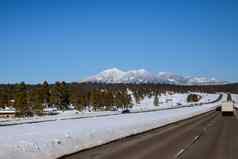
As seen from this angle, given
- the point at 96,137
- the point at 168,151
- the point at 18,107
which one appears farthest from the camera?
the point at 18,107

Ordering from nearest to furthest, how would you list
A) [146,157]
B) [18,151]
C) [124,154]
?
[18,151], [146,157], [124,154]

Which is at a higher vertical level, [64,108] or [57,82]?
[57,82]

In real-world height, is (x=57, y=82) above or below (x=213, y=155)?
above

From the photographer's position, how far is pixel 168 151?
14883mm

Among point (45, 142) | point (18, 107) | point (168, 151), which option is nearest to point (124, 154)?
point (168, 151)

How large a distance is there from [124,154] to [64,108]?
353 ft

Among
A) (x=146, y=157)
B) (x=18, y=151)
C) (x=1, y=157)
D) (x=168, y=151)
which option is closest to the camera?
(x=1, y=157)

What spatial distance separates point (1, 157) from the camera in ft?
36.6

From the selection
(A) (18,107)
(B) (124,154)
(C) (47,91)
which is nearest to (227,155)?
(B) (124,154)

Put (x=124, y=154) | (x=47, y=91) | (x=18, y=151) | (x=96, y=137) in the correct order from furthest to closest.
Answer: (x=47, y=91) < (x=96, y=137) < (x=124, y=154) < (x=18, y=151)

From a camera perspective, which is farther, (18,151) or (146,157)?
(146,157)

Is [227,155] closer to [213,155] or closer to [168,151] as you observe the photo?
[213,155]

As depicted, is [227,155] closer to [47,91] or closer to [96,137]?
[96,137]

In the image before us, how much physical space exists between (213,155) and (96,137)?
7.37 metres
